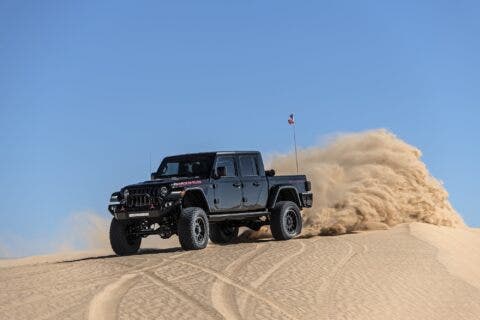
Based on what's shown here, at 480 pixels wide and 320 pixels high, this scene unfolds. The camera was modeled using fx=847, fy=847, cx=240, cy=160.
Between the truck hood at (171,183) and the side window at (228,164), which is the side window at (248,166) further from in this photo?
the truck hood at (171,183)

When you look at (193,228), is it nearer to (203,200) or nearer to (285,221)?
(203,200)

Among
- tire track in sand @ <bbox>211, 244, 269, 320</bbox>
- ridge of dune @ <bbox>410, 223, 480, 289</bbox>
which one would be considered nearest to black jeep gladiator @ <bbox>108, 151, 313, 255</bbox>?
tire track in sand @ <bbox>211, 244, 269, 320</bbox>

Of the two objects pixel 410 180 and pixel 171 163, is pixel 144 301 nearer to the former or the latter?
pixel 171 163

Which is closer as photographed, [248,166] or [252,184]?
[252,184]

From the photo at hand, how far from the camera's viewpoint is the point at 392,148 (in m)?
27.7

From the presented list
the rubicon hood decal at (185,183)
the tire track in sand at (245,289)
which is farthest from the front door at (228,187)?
the tire track in sand at (245,289)

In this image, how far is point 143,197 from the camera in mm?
18141

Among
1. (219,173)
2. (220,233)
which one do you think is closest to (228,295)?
(219,173)

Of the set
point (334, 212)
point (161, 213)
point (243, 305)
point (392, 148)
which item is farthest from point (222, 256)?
point (392, 148)

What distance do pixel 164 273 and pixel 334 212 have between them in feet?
34.7

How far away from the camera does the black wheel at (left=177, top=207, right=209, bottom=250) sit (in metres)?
17.6

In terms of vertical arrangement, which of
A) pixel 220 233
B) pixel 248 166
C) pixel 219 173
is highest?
pixel 248 166

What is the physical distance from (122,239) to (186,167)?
2206 mm

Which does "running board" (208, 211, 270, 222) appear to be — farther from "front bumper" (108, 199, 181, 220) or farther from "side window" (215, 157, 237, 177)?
"front bumper" (108, 199, 181, 220)
